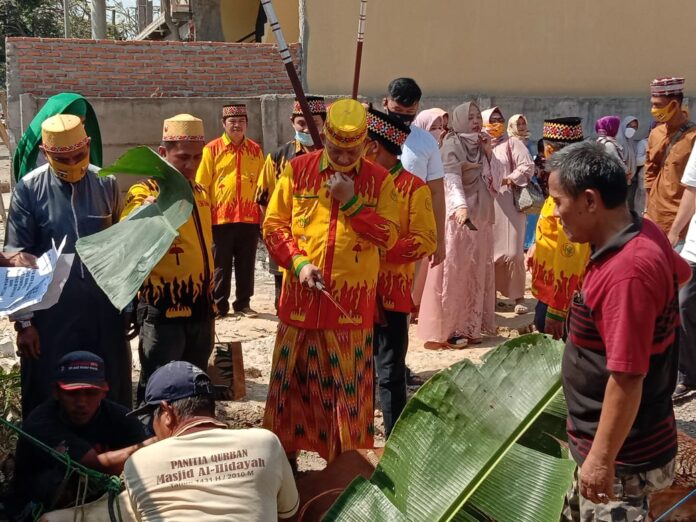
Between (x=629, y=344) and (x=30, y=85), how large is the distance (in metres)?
9.17

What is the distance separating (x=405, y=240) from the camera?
5.20 metres

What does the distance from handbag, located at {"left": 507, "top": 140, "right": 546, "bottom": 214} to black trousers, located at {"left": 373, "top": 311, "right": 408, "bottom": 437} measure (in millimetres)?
3788

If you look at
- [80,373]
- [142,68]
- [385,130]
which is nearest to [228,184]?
[142,68]

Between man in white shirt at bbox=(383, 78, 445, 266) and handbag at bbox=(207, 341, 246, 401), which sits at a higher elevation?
man in white shirt at bbox=(383, 78, 445, 266)

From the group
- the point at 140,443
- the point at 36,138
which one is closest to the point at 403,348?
the point at 140,443

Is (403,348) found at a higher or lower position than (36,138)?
lower

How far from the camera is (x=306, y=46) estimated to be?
11.7 m

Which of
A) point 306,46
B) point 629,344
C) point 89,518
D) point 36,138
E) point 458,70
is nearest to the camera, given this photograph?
point 629,344

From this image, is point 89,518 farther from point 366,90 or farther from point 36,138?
point 366,90

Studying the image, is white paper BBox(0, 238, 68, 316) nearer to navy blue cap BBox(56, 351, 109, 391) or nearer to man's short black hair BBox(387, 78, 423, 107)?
navy blue cap BBox(56, 351, 109, 391)

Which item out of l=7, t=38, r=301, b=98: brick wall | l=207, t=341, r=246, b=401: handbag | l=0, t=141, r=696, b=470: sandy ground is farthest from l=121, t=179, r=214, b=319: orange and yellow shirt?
l=7, t=38, r=301, b=98: brick wall

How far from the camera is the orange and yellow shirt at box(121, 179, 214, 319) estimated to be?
4836 millimetres

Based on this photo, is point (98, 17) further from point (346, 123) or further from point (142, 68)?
point (346, 123)

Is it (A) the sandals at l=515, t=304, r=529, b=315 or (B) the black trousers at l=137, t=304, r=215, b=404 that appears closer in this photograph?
(B) the black trousers at l=137, t=304, r=215, b=404
